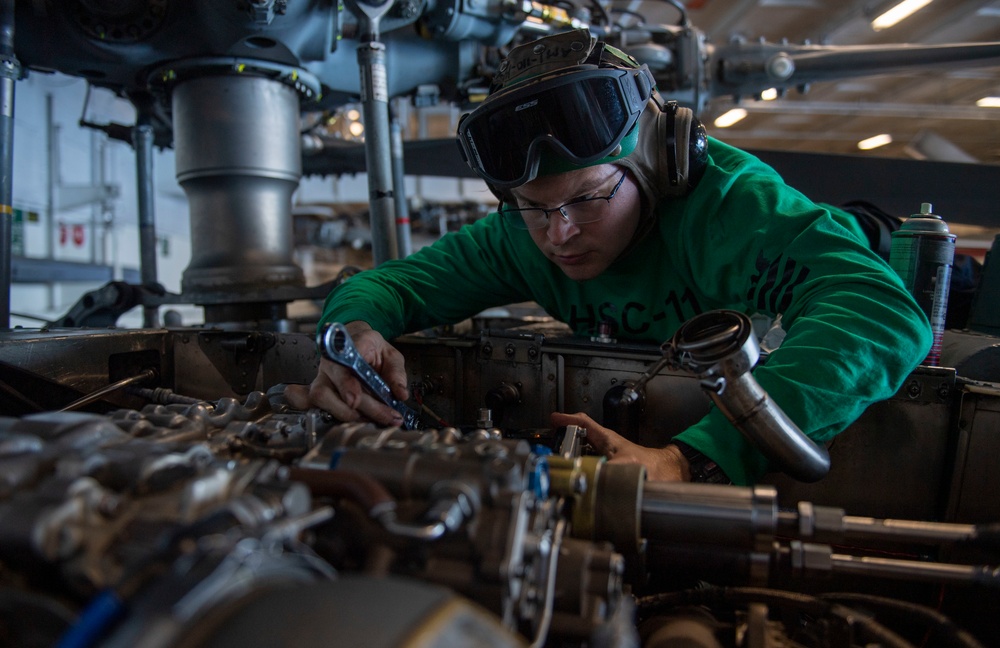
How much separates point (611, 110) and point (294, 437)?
86 cm

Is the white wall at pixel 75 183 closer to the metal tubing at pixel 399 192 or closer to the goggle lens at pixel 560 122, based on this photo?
the metal tubing at pixel 399 192

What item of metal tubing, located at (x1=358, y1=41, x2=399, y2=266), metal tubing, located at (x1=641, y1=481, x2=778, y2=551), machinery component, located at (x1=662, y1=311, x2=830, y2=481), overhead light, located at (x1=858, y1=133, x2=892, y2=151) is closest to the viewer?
metal tubing, located at (x1=641, y1=481, x2=778, y2=551)

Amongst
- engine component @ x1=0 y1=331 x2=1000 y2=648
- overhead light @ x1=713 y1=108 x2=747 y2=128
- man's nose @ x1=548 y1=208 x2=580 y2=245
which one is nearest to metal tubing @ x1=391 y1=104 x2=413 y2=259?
man's nose @ x1=548 y1=208 x2=580 y2=245

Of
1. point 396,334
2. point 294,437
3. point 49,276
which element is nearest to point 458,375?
point 396,334

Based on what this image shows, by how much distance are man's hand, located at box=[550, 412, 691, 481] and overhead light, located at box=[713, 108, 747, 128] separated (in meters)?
8.86

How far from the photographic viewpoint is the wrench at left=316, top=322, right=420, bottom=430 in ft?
3.18

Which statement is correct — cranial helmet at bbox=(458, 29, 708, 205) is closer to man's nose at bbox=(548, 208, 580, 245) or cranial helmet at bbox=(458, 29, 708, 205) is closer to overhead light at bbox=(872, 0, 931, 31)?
man's nose at bbox=(548, 208, 580, 245)

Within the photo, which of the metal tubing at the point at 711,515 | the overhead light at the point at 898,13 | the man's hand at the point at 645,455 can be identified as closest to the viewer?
the metal tubing at the point at 711,515

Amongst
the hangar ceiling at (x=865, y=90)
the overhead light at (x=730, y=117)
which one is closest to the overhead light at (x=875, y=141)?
the hangar ceiling at (x=865, y=90)

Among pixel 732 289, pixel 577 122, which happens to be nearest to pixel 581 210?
pixel 577 122

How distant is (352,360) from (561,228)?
583 mm

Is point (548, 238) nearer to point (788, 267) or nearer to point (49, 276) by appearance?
point (788, 267)

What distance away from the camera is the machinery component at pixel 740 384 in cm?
79

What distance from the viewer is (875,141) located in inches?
415
